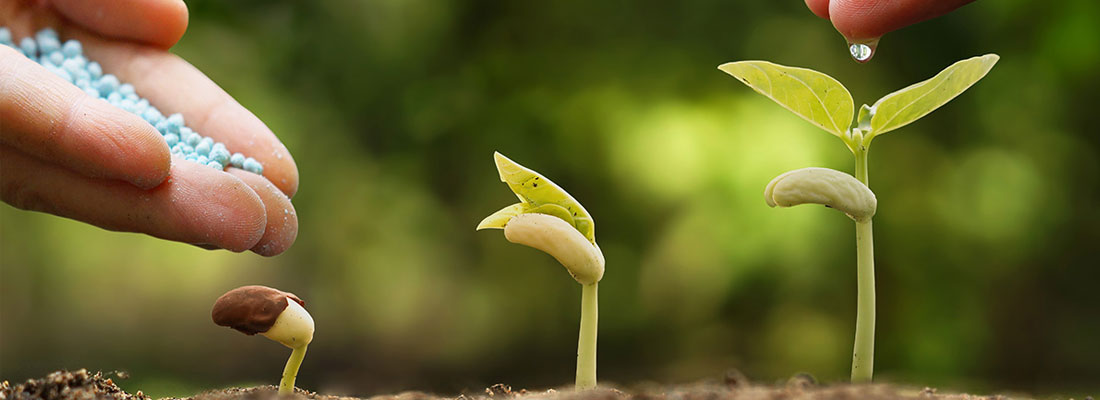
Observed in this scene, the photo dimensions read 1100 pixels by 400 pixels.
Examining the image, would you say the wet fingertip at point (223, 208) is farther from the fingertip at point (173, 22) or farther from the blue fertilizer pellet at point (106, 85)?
the fingertip at point (173, 22)

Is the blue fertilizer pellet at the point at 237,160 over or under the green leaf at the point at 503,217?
over

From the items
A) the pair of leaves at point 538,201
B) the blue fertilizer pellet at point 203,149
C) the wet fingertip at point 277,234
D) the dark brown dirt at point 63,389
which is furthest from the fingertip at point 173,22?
the pair of leaves at point 538,201

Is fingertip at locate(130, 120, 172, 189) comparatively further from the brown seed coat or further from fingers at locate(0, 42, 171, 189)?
the brown seed coat

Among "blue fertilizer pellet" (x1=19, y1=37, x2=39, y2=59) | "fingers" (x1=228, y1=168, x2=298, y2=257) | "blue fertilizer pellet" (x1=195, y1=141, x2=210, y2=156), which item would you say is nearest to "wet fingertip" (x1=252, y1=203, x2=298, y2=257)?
"fingers" (x1=228, y1=168, x2=298, y2=257)

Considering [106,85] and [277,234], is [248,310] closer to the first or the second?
[277,234]

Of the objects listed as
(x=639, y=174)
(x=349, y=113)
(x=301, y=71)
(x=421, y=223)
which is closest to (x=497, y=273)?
(x=421, y=223)
